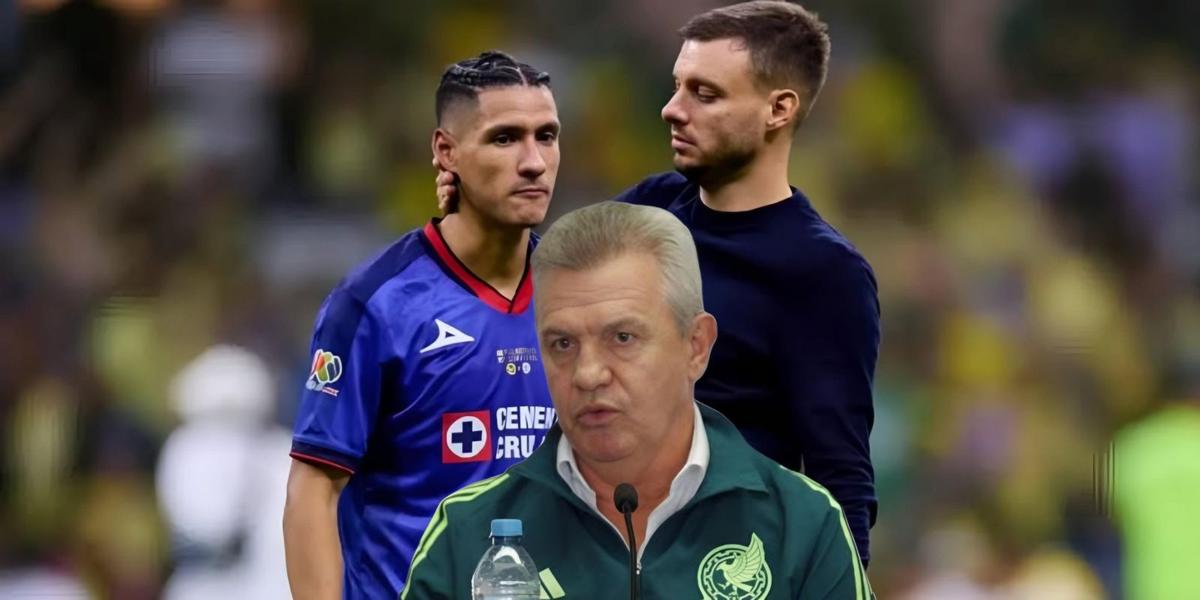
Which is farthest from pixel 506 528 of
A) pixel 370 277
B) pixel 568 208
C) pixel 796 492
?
pixel 568 208

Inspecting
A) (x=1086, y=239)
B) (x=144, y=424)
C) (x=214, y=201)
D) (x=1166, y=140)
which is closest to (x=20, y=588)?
(x=144, y=424)

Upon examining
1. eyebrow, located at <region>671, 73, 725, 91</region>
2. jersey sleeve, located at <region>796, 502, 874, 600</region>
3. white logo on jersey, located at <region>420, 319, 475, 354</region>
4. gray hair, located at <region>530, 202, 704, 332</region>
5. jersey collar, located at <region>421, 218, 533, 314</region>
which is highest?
eyebrow, located at <region>671, 73, 725, 91</region>

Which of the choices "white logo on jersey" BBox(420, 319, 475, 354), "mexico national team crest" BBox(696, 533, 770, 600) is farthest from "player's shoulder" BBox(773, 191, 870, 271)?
"mexico national team crest" BBox(696, 533, 770, 600)

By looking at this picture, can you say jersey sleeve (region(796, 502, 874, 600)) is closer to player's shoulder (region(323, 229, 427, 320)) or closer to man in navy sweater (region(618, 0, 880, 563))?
man in navy sweater (region(618, 0, 880, 563))

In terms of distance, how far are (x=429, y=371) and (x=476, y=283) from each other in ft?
0.82

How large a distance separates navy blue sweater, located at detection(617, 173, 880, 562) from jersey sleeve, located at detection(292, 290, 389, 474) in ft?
2.44

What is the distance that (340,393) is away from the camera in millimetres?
3684

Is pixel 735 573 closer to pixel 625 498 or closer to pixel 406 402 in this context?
pixel 625 498

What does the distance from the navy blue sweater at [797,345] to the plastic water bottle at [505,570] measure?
3.64ft

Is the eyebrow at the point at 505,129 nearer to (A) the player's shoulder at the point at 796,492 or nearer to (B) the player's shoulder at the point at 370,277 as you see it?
(B) the player's shoulder at the point at 370,277

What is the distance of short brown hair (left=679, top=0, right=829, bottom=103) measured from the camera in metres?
3.69

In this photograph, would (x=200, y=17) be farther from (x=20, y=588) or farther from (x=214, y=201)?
(x=20, y=588)

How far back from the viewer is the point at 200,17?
827 cm

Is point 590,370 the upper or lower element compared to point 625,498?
upper
